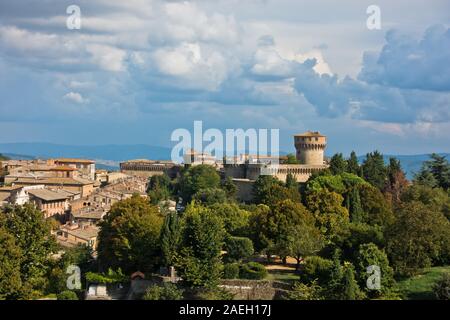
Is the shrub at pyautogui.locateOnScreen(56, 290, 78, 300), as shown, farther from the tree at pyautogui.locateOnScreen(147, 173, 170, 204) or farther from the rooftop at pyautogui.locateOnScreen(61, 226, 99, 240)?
the tree at pyautogui.locateOnScreen(147, 173, 170, 204)

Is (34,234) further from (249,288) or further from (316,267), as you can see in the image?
(316,267)

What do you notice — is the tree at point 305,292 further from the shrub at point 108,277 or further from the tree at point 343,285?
the shrub at point 108,277

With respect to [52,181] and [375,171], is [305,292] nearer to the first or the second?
[375,171]

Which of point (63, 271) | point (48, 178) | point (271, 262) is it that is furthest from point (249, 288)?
point (48, 178)

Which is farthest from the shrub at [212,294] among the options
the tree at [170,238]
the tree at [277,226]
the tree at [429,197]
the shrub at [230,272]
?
the tree at [429,197]

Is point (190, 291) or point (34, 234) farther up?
point (34, 234)

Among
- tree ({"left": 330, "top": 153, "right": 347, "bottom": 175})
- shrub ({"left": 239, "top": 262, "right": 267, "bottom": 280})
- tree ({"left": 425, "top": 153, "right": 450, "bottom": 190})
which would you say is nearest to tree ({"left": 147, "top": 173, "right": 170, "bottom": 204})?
tree ({"left": 330, "top": 153, "right": 347, "bottom": 175})
